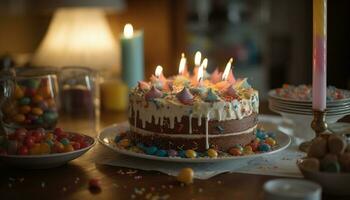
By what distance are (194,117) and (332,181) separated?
39cm

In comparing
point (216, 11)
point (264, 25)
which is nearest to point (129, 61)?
point (216, 11)

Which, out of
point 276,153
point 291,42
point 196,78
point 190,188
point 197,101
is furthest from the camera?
point 291,42

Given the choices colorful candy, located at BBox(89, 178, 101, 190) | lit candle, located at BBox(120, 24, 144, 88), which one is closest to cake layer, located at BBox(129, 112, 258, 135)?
colorful candy, located at BBox(89, 178, 101, 190)

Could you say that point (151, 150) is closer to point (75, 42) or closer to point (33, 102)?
point (33, 102)

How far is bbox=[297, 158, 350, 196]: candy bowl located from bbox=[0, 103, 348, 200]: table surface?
21 millimetres

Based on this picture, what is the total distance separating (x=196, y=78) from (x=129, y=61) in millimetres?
779

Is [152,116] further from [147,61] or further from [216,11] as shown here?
[216,11]

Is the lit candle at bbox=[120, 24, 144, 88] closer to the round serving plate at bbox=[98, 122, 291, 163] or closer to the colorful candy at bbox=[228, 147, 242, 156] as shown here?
the round serving plate at bbox=[98, 122, 291, 163]

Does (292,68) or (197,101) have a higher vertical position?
(197,101)

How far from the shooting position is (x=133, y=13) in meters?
3.72

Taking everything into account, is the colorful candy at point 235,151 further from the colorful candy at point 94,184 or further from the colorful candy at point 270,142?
the colorful candy at point 94,184

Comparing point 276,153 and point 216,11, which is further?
point 216,11

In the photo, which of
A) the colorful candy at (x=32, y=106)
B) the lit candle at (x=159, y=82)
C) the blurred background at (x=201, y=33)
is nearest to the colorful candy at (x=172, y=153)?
the lit candle at (x=159, y=82)

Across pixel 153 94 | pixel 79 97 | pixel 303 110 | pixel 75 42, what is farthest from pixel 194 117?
pixel 75 42
